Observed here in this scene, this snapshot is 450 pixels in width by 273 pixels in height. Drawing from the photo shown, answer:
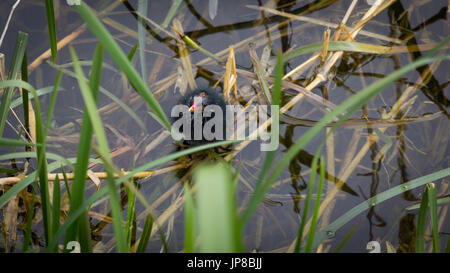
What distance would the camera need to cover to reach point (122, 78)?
2387 mm

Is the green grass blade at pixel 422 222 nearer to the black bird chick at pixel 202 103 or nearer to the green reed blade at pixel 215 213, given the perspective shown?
the green reed blade at pixel 215 213

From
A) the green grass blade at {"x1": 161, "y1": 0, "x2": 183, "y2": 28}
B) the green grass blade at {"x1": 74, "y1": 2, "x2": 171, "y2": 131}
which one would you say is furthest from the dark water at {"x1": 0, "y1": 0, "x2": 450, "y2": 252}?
the green grass blade at {"x1": 74, "y1": 2, "x2": 171, "y2": 131}

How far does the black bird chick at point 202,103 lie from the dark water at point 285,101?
5.0 inches

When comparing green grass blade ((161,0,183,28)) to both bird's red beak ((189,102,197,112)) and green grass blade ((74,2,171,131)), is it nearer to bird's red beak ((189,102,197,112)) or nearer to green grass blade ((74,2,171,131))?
bird's red beak ((189,102,197,112))

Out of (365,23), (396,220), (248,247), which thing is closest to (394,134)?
(396,220)

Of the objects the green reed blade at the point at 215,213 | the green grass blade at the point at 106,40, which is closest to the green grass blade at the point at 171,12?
the green grass blade at the point at 106,40

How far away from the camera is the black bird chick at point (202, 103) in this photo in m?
2.17

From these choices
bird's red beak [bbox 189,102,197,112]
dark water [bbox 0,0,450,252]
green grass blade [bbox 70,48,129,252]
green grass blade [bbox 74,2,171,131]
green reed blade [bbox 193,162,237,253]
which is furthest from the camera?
bird's red beak [bbox 189,102,197,112]

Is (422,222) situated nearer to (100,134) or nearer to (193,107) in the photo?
(100,134)

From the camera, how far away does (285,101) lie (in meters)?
2.29

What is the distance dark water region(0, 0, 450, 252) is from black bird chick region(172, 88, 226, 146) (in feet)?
0.42

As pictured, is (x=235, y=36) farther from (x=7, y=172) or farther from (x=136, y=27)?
(x=7, y=172)

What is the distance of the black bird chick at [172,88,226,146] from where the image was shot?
7.13ft

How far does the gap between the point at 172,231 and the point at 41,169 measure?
0.93 m
